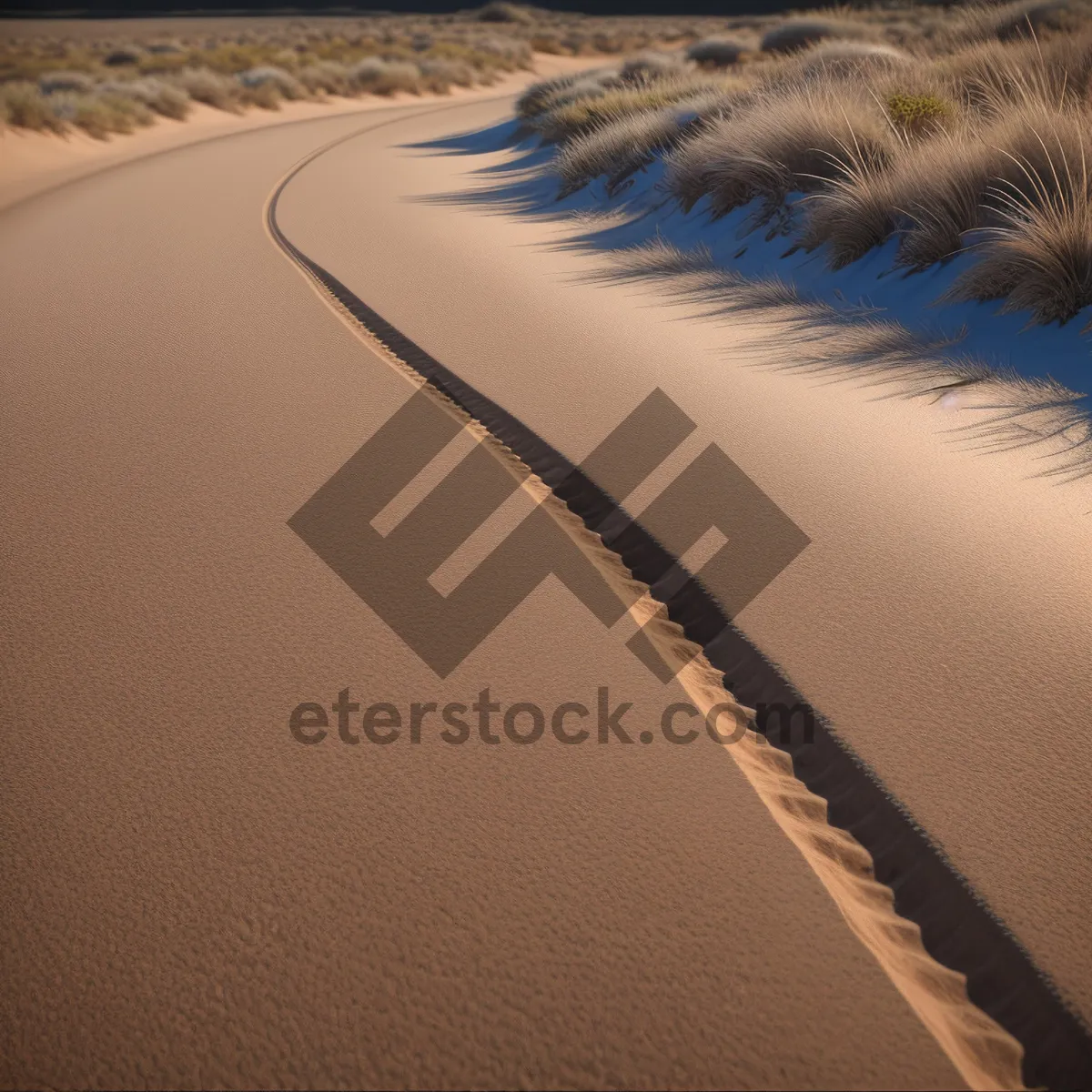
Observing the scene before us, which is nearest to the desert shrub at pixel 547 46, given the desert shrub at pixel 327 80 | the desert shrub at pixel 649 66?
the desert shrub at pixel 327 80

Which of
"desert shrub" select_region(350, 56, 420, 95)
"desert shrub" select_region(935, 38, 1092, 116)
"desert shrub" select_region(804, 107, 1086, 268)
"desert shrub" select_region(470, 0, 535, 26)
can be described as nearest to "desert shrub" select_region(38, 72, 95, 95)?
"desert shrub" select_region(350, 56, 420, 95)

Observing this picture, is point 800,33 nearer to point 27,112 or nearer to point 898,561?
point 27,112

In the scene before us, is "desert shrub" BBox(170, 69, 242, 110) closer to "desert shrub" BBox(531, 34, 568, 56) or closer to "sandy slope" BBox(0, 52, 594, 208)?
"sandy slope" BBox(0, 52, 594, 208)

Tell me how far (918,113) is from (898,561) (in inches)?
269

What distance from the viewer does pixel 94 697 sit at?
107 inches

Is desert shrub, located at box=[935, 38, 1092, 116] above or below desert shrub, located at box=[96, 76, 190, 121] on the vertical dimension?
below

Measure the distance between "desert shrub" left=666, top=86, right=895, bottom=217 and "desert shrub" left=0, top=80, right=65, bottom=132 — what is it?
44.9 feet

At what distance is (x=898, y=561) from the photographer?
3453mm

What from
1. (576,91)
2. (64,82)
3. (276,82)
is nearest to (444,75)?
(276,82)

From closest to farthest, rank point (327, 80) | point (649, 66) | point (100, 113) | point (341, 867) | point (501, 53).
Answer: point (341, 867)
point (100, 113)
point (649, 66)
point (327, 80)
point (501, 53)

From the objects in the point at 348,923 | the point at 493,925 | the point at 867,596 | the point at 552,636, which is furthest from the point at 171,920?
the point at 867,596

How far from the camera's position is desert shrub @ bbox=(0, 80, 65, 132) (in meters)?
17.2

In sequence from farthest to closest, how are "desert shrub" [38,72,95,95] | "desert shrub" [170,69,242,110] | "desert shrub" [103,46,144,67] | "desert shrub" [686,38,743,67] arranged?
"desert shrub" [103,46,144,67]
"desert shrub" [686,38,743,67]
"desert shrub" [38,72,95,95]
"desert shrub" [170,69,242,110]

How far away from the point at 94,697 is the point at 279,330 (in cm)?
419
